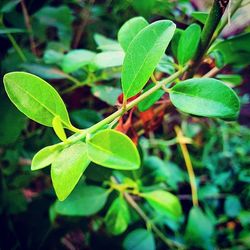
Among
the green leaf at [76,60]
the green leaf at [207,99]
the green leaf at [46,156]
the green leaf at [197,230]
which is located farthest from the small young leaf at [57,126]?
the green leaf at [197,230]

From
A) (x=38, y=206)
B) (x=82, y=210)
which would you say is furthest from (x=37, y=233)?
(x=82, y=210)

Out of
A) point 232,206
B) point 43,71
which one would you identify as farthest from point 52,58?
point 232,206

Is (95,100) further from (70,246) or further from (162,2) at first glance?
(70,246)

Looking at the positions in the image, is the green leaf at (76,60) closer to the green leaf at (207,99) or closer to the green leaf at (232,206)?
the green leaf at (207,99)

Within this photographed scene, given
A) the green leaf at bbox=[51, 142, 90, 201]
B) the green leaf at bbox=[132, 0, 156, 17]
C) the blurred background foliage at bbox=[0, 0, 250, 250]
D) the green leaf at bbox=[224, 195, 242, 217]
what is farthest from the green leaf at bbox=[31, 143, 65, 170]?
the green leaf at bbox=[224, 195, 242, 217]

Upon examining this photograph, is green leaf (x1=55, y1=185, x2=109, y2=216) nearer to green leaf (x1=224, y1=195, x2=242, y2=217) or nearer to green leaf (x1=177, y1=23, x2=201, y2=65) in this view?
green leaf (x1=177, y1=23, x2=201, y2=65)
